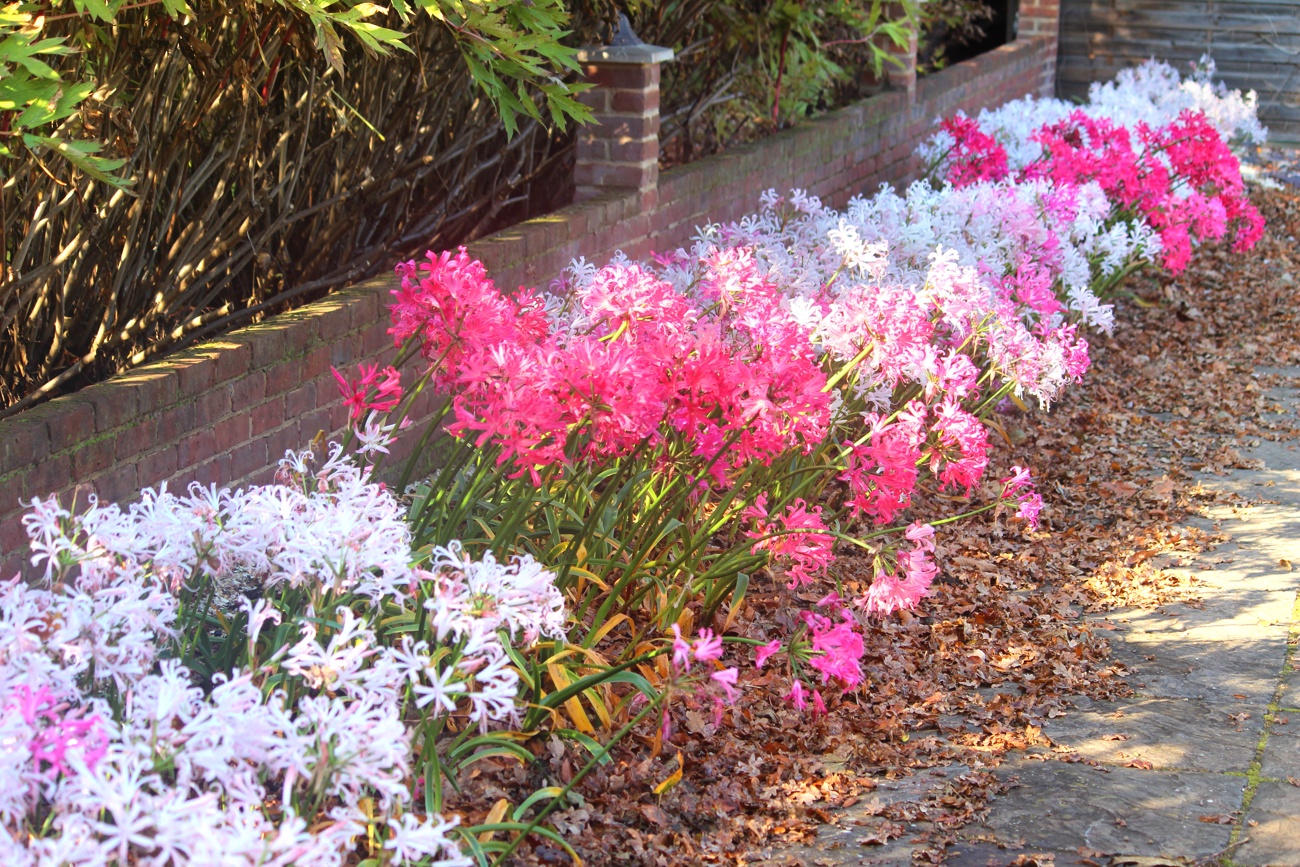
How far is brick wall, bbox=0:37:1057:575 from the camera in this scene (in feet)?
10.4

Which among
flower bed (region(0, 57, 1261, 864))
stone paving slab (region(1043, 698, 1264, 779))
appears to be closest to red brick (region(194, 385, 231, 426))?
flower bed (region(0, 57, 1261, 864))

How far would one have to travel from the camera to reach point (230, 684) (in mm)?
2047

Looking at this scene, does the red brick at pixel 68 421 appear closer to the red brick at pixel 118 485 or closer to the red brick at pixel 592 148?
the red brick at pixel 118 485

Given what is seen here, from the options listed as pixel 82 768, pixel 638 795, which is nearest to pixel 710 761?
pixel 638 795

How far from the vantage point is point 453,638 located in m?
2.86

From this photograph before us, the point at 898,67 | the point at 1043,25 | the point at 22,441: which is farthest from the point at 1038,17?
the point at 22,441

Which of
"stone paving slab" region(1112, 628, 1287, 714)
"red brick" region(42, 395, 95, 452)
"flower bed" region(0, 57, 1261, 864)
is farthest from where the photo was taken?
"stone paving slab" region(1112, 628, 1287, 714)

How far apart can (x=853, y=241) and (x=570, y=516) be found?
1.38 m

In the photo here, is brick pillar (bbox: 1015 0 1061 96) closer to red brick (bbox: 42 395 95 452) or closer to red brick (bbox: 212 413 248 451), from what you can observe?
red brick (bbox: 212 413 248 451)

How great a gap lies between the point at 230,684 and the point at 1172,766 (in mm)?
2259

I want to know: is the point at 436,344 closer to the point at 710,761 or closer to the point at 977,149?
the point at 710,761

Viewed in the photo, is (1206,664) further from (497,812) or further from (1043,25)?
(1043,25)

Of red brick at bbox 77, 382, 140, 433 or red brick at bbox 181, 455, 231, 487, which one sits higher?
red brick at bbox 77, 382, 140, 433

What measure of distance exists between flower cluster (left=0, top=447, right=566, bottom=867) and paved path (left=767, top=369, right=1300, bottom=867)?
1.01 metres
